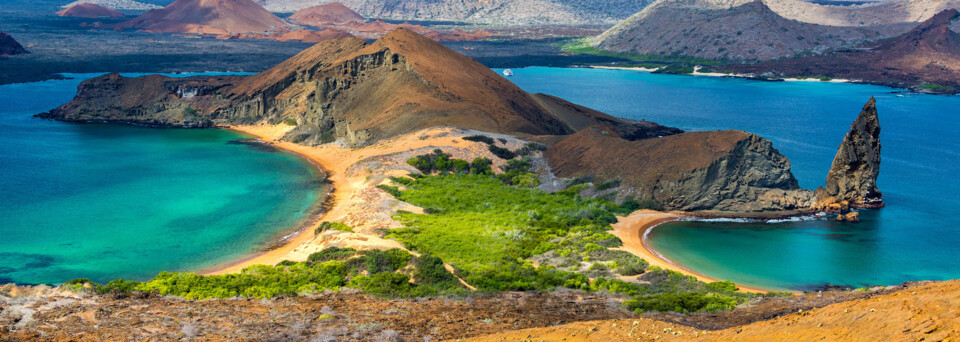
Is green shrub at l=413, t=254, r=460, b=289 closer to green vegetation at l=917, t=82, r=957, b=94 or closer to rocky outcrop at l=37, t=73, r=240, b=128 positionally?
rocky outcrop at l=37, t=73, r=240, b=128

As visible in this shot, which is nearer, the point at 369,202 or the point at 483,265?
the point at 483,265

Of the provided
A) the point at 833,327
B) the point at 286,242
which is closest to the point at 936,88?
the point at 286,242

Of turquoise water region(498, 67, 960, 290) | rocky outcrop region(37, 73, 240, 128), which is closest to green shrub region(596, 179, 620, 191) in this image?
turquoise water region(498, 67, 960, 290)

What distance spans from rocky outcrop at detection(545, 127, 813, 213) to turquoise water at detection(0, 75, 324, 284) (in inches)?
1167

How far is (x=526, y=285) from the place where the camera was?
38.5 meters

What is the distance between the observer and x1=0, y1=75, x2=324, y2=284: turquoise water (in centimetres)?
4675

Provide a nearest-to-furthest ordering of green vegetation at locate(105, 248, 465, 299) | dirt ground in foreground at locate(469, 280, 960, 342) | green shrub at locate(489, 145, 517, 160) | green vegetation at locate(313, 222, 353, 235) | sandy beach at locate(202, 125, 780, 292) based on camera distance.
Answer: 1. dirt ground in foreground at locate(469, 280, 960, 342)
2. green vegetation at locate(105, 248, 465, 299)
3. sandy beach at locate(202, 125, 780, 292)
4. green vegetation at locate(313, 222, 353, 235)
5. green shrub at locate(489, 145, 517, 160)

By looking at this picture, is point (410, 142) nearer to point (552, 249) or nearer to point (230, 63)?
point (552, 249)

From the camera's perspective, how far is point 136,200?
6153 centimetres

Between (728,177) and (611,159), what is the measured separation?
10.7m

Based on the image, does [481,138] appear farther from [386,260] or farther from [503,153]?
[386,260]

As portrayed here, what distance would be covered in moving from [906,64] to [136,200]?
192 m

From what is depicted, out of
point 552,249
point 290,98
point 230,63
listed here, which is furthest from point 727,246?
point 230,63

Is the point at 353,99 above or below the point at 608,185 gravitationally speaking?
above
